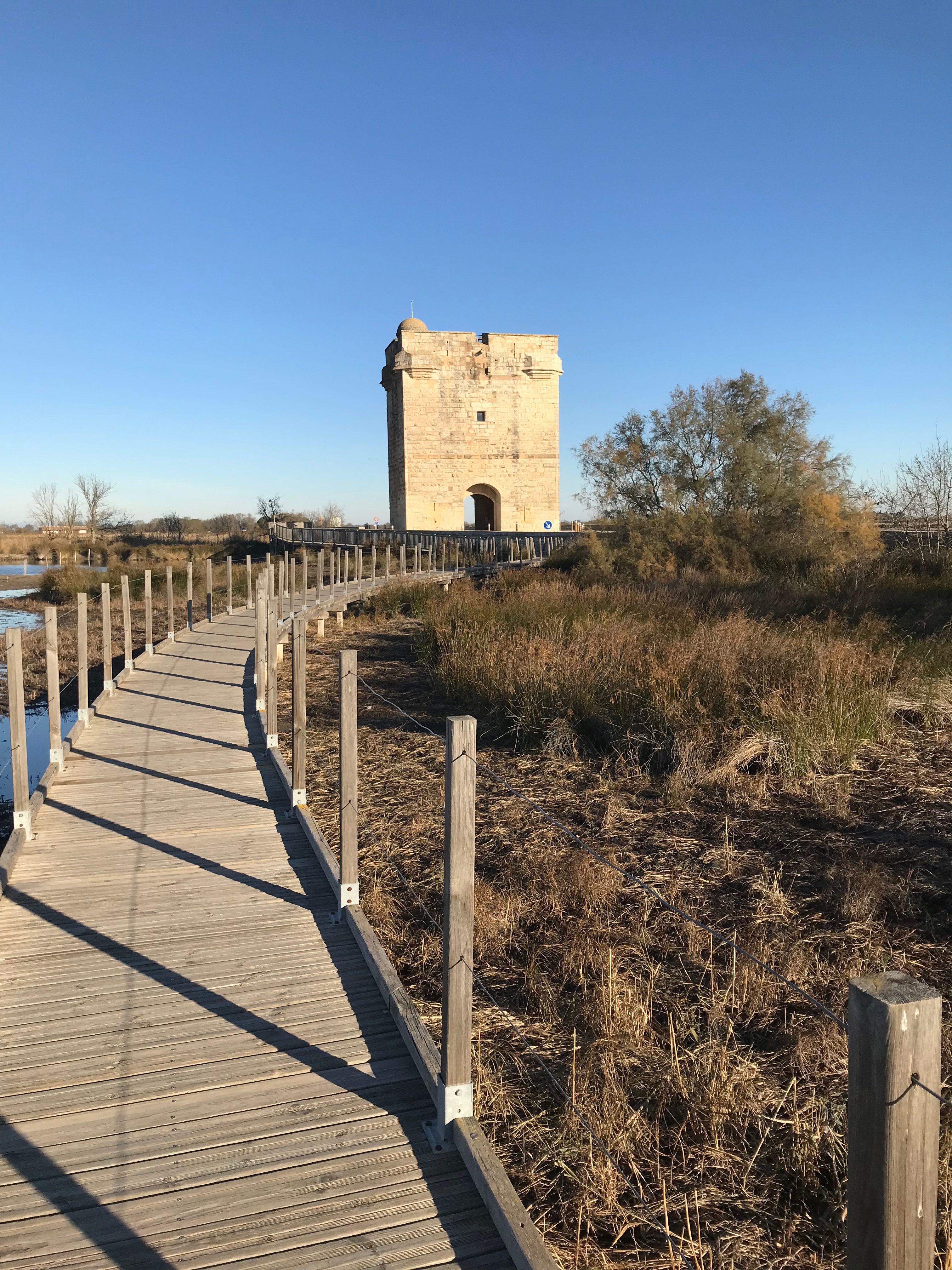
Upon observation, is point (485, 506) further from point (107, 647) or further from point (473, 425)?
point (107, 647)

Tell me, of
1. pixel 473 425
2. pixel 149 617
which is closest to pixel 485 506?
pixel 473 425

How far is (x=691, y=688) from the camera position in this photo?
275 inches

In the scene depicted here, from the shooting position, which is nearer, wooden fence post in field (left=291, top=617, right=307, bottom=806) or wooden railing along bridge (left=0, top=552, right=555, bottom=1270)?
wooden railing along bridge (left=0, top=552, right=555, bottom=1270)

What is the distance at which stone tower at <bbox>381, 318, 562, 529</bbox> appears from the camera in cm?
3475

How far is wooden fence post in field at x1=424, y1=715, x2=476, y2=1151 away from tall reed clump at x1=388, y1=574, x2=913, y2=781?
3.67 meters

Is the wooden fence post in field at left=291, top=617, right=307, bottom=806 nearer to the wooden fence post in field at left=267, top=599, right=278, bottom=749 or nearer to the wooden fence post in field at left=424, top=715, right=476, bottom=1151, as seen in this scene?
the wooden fence post in field at left=267, top=599, right=278, bottom=749

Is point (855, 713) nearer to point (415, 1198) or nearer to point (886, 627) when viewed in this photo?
point (886, 627)

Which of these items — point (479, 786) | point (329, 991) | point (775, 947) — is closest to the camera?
point (329, 991)

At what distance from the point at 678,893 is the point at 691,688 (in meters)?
2.79

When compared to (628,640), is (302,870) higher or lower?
lower

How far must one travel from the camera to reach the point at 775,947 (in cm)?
380

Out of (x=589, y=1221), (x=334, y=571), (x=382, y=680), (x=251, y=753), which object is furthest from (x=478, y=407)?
(x=589, y=1221)

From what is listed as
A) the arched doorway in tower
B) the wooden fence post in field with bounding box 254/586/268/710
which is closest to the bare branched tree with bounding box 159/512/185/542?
the arched doorway in tower

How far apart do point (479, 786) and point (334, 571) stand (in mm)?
13870
